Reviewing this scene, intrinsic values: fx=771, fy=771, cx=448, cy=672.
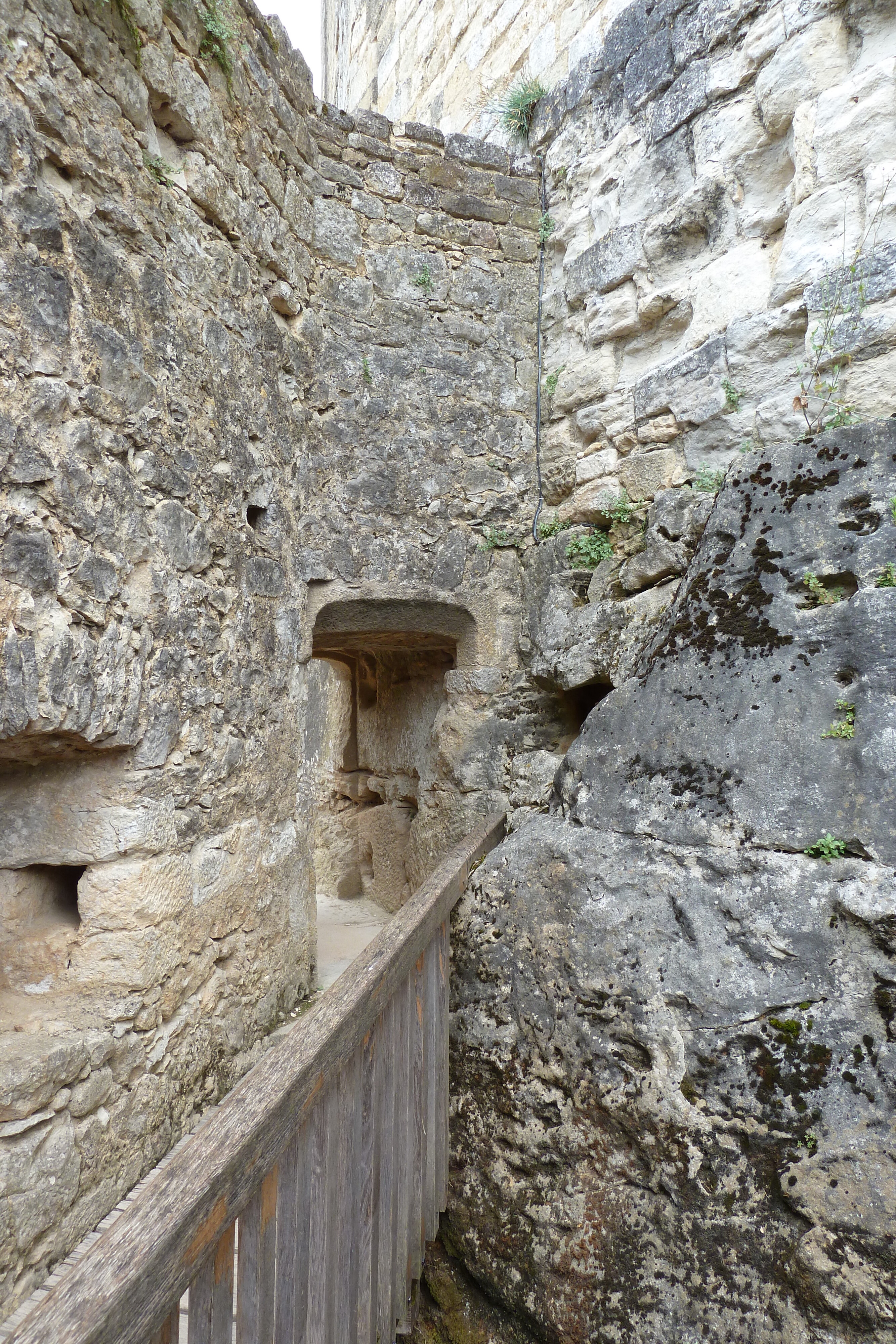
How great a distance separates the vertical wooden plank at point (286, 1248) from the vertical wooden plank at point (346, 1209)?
16 centimetres

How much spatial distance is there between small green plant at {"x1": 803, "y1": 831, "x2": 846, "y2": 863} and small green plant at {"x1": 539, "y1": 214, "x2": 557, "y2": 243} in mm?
3311

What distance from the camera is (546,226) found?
3.77 m

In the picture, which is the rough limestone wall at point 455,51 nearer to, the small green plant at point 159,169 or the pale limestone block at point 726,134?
the pale limestone block at point 726,134

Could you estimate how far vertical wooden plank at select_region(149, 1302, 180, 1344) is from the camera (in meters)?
0.85

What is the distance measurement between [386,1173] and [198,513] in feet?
6.40

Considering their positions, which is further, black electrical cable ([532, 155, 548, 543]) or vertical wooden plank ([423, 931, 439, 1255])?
black electrical cable ([532, 155, 548, 543])

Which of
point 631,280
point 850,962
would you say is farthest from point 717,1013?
point 631,280

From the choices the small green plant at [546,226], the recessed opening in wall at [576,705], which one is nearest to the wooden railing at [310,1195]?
the recessed opening in wall at [576,705]

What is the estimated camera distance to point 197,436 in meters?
2.55

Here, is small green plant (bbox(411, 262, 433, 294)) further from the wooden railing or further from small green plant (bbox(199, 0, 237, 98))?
the wooden railing

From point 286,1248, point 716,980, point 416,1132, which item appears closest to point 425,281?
point 716,980

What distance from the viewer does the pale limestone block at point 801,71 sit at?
2.56 m

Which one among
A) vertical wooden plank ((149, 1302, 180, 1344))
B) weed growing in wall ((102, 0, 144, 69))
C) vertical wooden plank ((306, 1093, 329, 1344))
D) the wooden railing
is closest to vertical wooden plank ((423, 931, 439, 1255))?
the wooden railing

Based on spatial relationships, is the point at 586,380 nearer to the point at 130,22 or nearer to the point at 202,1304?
the point at 130,22
